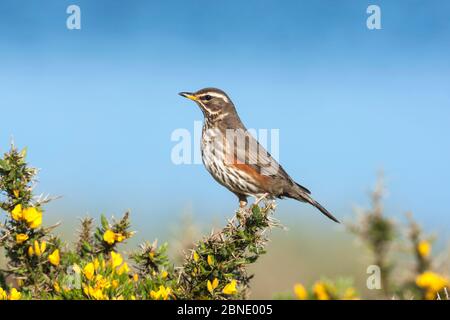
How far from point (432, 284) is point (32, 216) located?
15.1 ft

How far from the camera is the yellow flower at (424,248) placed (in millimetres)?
8820

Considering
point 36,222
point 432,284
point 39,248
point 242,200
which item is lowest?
point 432,284

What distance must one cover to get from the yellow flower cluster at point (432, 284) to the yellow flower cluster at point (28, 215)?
444cm

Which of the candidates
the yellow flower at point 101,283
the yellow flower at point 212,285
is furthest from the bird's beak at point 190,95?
the yellow flower at point 101,283

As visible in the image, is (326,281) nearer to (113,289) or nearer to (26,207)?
(113,289)

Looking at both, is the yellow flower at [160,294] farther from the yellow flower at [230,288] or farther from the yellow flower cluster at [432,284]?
the yellow flower cluster at [432,284]

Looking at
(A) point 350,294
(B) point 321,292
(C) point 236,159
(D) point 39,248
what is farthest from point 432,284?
(D) point 39,248

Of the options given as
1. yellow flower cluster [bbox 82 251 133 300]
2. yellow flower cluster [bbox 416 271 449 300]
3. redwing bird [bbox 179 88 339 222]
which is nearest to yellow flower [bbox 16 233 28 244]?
yellow flower cluster [bbox 82 251 133 300]

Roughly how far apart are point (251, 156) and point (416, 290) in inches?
107

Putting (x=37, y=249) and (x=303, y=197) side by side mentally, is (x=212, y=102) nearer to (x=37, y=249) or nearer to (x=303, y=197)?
(x=303, y=197)

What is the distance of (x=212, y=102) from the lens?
33.9 ft

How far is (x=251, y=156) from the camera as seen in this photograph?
9.64m
